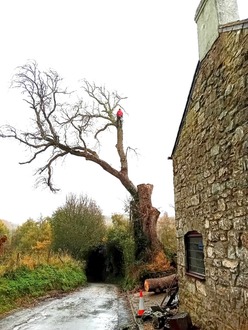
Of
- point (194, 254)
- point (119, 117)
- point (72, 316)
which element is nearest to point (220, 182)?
point (194, 254)

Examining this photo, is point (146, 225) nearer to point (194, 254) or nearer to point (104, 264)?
point (194, 254)

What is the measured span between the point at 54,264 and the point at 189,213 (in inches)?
528

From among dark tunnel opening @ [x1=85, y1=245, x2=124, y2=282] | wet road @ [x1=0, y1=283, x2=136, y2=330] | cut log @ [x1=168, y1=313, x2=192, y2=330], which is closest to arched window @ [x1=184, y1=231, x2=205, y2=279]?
cut log @ [x1=168, y1=313, x2=192, y2=330]

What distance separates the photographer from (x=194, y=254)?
6648 millimetres

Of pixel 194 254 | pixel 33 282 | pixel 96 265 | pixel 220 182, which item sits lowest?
pixel 33 282

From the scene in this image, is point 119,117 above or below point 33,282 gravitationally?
above

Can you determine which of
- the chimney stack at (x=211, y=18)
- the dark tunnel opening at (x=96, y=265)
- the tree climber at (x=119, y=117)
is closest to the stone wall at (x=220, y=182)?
the chimney stack at (x=211, y=18)

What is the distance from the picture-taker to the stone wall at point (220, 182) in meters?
4.38

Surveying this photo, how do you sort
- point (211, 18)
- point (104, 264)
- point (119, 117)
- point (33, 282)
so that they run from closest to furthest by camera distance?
point (211, 18)
point (33, 282)
point (119, 117)
point (104, 264)

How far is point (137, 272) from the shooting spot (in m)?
15.5

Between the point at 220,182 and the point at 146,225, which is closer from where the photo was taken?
the point at 220,182

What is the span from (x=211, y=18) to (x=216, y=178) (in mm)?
3074

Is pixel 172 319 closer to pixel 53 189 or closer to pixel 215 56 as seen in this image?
pixel 215 56

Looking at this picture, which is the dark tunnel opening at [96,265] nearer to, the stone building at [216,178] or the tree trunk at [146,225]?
the tree trunk at [146,225]
